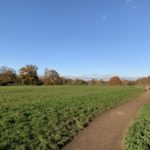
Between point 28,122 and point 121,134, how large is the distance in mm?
4549

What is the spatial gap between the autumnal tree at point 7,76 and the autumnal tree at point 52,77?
18.0 meters

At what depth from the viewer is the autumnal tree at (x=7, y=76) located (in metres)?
103

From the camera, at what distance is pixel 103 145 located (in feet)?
29.1

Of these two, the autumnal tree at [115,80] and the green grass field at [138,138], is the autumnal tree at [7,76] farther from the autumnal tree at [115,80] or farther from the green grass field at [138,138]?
the green grass field at [138,138]

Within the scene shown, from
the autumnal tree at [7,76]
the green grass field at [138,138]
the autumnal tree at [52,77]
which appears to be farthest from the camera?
the autumnal tree at [52,77]

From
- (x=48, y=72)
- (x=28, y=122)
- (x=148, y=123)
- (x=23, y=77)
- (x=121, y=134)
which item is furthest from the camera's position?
(x=48, y=72)

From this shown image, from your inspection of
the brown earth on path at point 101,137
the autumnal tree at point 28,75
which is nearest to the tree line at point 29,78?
the autumnal tree at point 28,75

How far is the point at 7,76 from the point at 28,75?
9.06m

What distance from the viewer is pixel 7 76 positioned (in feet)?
343

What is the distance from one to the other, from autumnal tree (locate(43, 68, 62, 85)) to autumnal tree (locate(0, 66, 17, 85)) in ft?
59.0

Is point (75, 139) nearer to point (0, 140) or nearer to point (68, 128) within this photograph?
point (68, 128)

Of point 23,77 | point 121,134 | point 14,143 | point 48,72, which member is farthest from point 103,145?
point 48,72

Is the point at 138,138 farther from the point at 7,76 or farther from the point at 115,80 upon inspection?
the point at 115,80

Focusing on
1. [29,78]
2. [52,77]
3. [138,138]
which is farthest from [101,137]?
[52,77]
